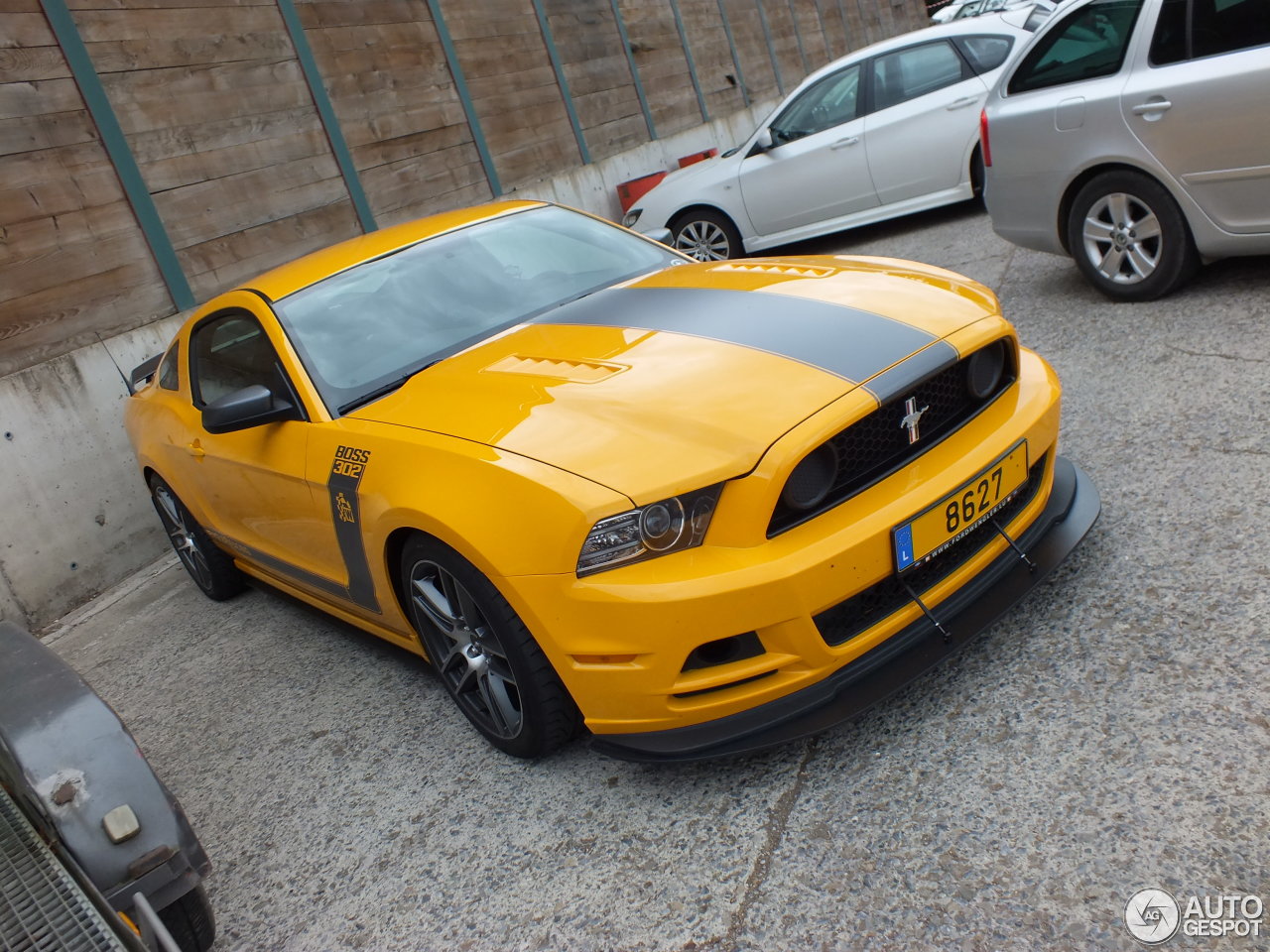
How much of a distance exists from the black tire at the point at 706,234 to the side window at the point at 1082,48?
12.2 ft

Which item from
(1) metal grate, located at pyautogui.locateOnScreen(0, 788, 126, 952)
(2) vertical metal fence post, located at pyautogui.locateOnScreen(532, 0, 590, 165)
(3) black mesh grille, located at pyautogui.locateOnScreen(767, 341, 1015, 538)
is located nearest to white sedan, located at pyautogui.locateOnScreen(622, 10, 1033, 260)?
(2) vertical metal fence post, located at pyautogui.locateOnScreen(532, 0, 590, 165)

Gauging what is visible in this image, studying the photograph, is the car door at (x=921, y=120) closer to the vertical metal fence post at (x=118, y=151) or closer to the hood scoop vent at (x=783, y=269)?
the hood scoop vent at (x=783, y=269)

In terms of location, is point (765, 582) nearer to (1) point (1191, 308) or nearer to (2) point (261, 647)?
(2) point (261, 647)

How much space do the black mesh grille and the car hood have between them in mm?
87

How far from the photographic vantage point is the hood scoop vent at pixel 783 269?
3359mm

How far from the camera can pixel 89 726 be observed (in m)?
2.28

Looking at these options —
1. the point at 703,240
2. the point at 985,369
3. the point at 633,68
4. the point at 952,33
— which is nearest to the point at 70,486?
the point at 985,369

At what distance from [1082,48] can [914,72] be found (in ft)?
10.3

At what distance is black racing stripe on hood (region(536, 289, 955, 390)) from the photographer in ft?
8.82

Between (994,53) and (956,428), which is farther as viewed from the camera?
(994,53)

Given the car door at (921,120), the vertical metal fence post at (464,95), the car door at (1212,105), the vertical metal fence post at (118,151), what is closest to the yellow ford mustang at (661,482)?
the car door at (1212,105)

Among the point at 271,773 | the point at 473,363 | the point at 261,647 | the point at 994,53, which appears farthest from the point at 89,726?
the point at 994,53

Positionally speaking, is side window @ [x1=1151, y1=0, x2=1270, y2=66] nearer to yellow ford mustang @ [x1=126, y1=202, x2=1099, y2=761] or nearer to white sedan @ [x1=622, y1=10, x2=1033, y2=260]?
yellow ford mustang @ [x1=126, y1=202, x2=1099, y2=761]

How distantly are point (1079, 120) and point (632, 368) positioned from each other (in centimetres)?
330
